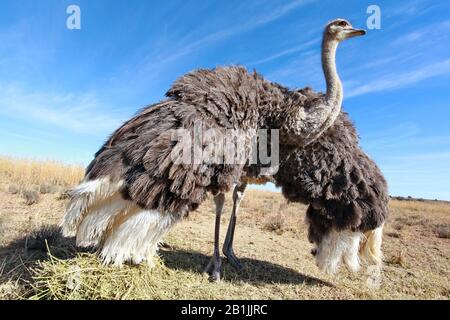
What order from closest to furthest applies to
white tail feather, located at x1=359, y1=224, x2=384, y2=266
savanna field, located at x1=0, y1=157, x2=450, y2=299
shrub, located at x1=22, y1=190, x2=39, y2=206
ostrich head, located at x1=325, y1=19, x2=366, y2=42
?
1. savanna field, located at x1=0, y1=157, x2=450, y2=299
2. white tail feather, located at x1=359, y1=224, x2=384, y2=266
3. ostrich head, located at x1=325, y1=19, x2=366, y2=42
4. shrub, located at x1=22, y1=190, x2=39, y2=206

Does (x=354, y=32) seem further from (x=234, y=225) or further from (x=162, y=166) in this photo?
(x=162, y=166)

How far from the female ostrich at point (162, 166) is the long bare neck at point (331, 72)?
11.8 inches

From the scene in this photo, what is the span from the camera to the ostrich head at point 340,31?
5215 mm

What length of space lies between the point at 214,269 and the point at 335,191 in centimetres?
175

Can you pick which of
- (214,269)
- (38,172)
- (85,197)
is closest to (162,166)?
(85,197)

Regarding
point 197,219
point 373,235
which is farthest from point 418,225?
point 373,235

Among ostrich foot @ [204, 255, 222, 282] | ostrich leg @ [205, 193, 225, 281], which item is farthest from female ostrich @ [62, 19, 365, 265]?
ostrich foot @ [204, 255, 222, 282]

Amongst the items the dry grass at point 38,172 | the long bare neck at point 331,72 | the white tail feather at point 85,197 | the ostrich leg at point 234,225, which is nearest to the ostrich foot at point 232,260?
the ostrich leg at point 234,225

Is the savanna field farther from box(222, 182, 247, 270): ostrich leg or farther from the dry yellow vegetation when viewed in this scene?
the dry yellow vegetation

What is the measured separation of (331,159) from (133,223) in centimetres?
241

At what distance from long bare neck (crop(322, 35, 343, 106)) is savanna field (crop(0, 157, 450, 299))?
235 cm

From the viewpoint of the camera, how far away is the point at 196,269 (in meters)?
5.02

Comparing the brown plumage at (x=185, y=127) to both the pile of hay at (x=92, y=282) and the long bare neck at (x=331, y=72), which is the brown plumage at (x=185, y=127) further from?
the pile of hay at (x=92, y=282)

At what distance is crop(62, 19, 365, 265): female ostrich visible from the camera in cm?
373
